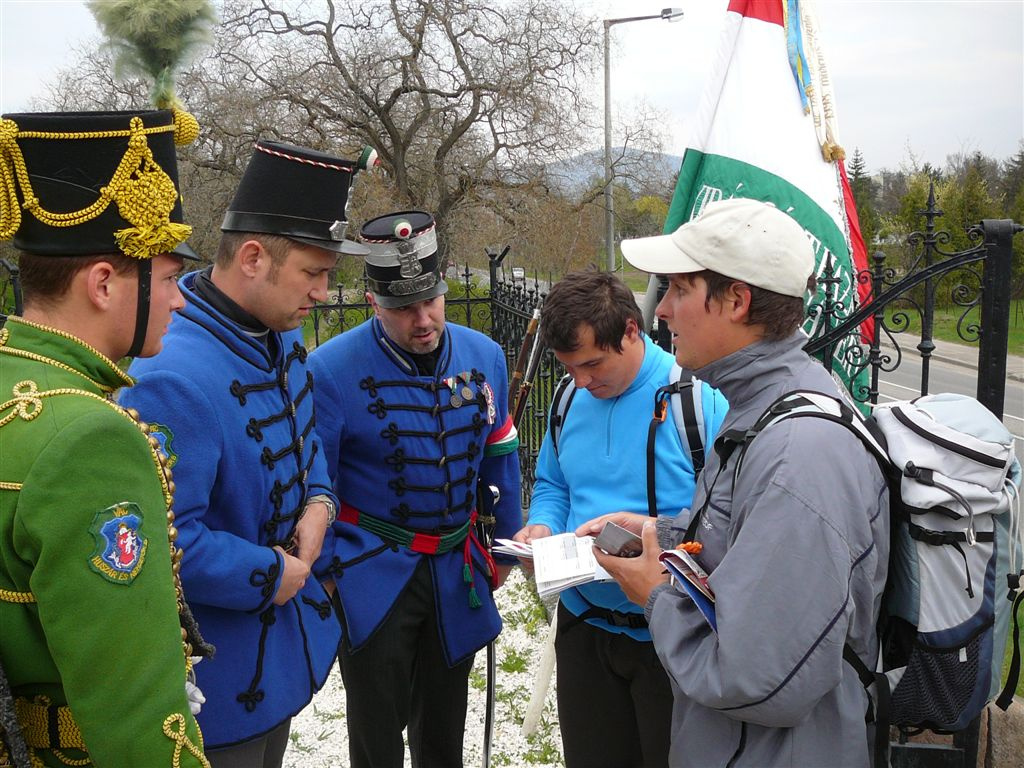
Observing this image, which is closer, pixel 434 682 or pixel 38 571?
pixel 38 571

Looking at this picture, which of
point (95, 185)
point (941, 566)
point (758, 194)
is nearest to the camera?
point (95, 185)

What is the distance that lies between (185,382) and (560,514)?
53.7 inches

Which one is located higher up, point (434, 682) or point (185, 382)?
point (185, 382)

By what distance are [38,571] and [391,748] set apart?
6.21 ft

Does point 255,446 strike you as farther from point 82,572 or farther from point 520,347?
point 520,347

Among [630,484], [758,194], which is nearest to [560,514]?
[630,484]

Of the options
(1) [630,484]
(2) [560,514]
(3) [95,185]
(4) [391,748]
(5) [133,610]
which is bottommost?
(4) [391,748]

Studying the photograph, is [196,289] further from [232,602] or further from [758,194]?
[758,194]

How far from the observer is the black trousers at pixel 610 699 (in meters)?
2.57

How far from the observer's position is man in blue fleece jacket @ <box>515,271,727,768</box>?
2.59 meters

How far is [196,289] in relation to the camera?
91.0 inches

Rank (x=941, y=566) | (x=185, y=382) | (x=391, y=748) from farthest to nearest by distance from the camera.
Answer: (x=391, y=748), (x=185, y=382), (x=941, y=566)

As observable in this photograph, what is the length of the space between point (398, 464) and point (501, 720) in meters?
1.70

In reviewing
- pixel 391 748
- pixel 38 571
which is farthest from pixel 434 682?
pixel 38 571
